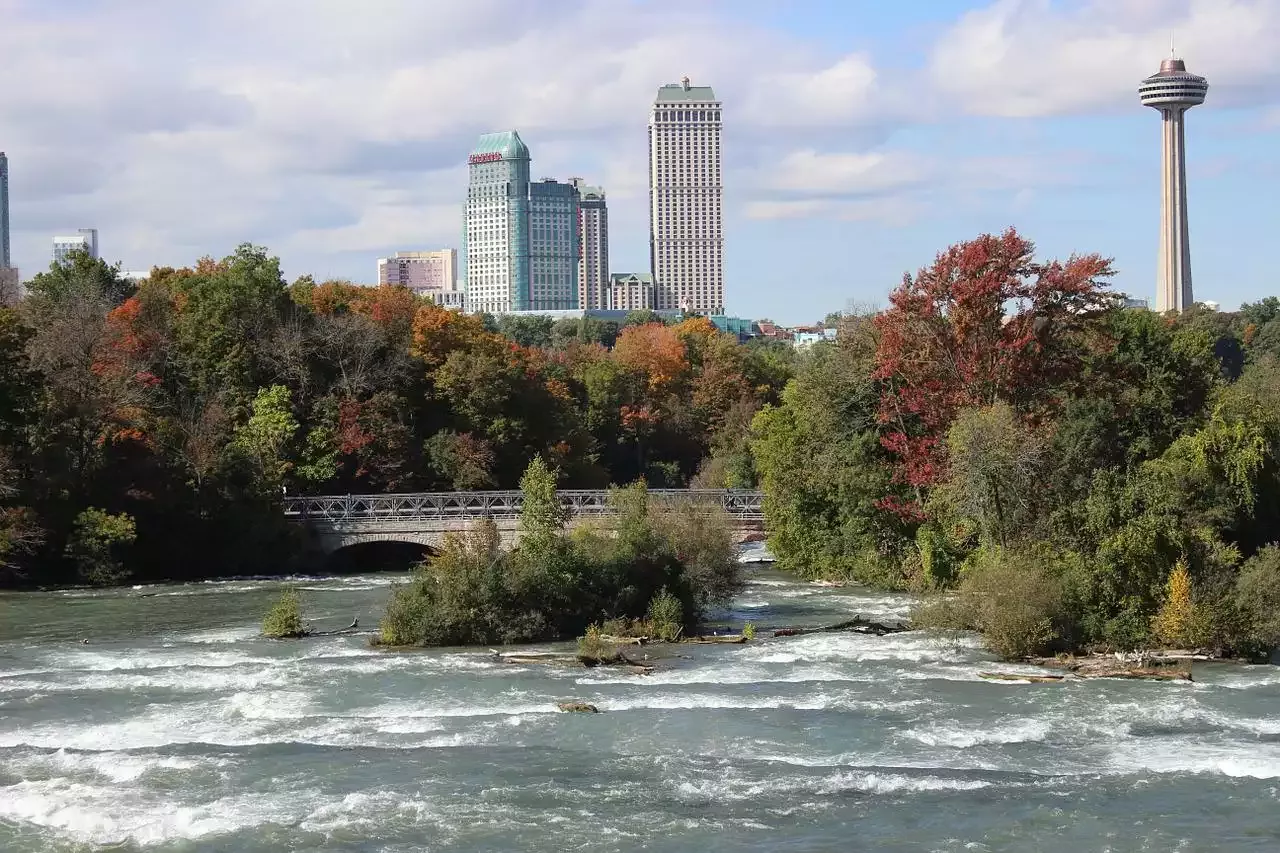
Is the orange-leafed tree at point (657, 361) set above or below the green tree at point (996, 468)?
above

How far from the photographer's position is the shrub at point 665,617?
142 feet

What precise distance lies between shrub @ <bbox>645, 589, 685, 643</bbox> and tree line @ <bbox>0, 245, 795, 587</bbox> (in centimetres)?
2457

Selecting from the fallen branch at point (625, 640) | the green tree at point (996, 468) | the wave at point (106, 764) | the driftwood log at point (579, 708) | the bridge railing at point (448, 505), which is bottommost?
the wave at point (106, 764)

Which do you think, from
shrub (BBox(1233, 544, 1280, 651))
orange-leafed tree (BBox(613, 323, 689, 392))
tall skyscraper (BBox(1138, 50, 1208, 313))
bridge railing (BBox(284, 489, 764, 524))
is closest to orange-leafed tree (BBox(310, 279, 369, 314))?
bridge railing (BBox(284, 489, 764, 524))

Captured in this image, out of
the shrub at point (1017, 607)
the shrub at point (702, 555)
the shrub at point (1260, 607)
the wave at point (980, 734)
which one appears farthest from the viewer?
the shrub at point (702, 555)

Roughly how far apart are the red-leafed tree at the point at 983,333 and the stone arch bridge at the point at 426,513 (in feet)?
41.6

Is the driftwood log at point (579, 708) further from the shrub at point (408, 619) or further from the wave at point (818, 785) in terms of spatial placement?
the shrub at point (408, 619)

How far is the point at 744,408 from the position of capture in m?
95.4

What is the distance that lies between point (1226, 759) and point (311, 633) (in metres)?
25.9

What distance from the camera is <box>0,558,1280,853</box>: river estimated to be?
1038 inches

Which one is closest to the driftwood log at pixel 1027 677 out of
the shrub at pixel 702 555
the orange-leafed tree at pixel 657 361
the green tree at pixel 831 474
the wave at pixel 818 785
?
the wave at pixel 818 785

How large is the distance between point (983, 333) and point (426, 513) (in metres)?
26.1

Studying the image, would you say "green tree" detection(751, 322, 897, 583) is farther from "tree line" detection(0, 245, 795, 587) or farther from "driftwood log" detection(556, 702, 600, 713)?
"driftwood log" detection(556, 702, 600, 713)

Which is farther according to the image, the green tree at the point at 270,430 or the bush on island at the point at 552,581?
the green tree at the point at 270,430
